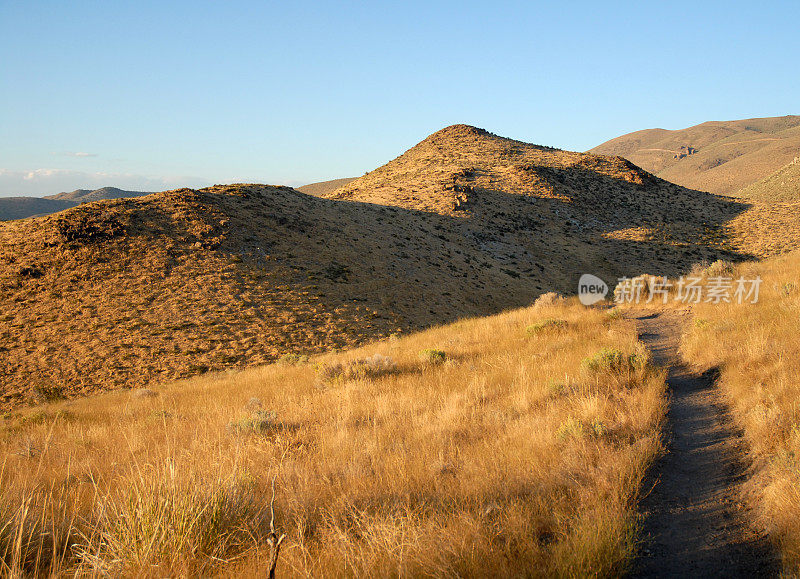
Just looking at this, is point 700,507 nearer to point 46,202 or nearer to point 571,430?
point 571,430

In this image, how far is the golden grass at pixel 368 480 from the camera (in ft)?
A: 10.2

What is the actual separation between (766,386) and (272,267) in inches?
882

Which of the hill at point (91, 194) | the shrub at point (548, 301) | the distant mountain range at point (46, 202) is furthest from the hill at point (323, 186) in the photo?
the shrub at point (548, 301)

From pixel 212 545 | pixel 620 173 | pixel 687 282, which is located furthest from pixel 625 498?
pixel 620 173

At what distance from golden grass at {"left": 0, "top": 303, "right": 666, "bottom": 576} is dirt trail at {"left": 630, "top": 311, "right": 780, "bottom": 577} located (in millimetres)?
256

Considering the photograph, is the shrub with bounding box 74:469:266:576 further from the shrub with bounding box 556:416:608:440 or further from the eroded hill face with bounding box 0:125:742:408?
the eroded hill face with bounding box 0:125:742:408

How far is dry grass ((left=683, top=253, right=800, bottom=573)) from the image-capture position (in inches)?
142

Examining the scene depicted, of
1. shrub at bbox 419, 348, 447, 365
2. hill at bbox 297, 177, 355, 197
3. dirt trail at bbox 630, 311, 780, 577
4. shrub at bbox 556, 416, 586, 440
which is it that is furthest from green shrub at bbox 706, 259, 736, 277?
hill at bbox 297, 177, 355, 197

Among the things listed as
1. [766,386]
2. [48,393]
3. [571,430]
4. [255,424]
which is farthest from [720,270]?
[48,393]

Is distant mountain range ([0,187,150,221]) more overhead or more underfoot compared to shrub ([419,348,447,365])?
more overhead

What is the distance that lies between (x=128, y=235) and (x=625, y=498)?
85.5 ft

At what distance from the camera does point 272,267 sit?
24.6 meters

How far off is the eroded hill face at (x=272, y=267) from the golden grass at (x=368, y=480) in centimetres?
901

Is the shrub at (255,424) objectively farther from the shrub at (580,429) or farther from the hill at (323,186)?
the hill at (323,186)
